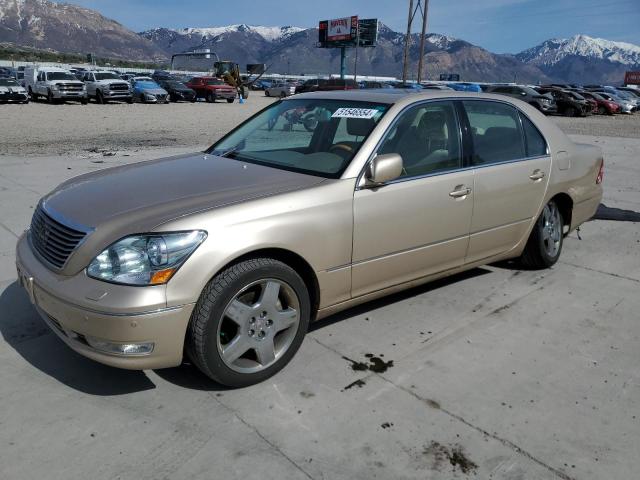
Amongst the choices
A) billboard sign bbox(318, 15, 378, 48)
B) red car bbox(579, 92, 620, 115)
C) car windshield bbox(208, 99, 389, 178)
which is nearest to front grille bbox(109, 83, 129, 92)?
car windshield bbox(208, 99, 389, 178)

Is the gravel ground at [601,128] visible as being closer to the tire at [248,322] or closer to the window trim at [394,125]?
the window trim at [394,125]

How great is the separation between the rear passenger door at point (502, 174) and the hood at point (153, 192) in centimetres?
143

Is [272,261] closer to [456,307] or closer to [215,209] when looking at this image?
[215,209]

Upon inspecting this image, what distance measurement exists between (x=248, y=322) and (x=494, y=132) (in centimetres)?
257

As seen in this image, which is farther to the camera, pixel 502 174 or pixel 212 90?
pixel 212 90

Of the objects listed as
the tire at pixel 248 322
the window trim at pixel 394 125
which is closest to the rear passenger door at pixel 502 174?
the window trim at pixel 394 125

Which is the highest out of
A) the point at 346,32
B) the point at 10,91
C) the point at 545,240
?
the point at 346,32

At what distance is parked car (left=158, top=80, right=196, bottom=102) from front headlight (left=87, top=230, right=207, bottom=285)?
33.0 meters

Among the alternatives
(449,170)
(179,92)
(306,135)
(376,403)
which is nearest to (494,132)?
(449,170)

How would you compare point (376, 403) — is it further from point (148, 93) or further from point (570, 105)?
point (570, 105)

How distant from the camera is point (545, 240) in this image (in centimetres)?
482

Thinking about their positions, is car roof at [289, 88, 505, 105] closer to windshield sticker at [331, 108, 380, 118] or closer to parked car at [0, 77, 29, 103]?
windshield sticker at [331, 108, 380, 118]

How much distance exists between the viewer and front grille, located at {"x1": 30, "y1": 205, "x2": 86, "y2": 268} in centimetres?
283

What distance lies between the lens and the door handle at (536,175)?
14.5 feet
